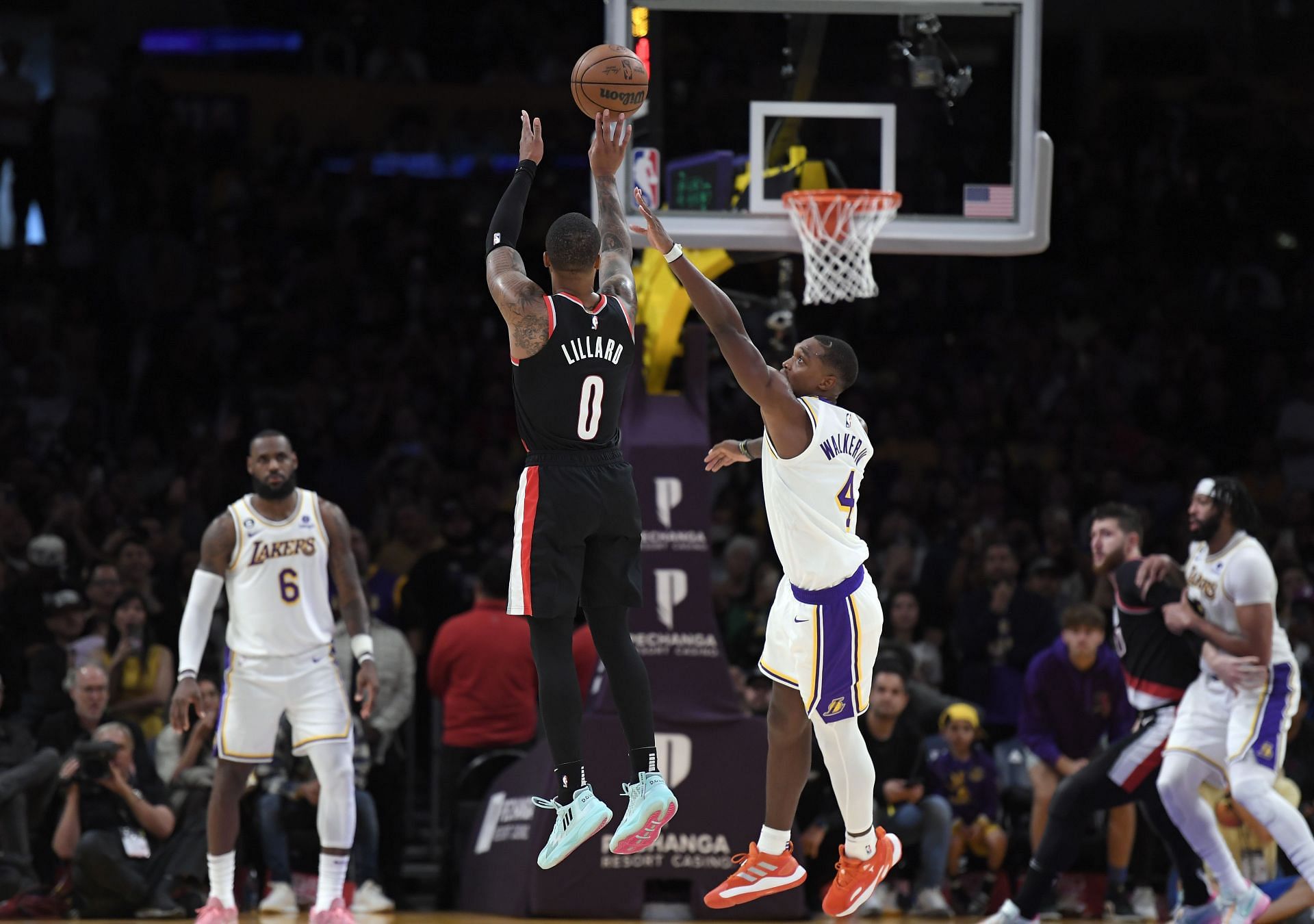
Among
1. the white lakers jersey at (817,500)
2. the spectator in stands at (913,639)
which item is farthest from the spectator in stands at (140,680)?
the white lakers jersey at (817,500)

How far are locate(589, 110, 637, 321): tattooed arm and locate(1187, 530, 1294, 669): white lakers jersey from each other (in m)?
4.34

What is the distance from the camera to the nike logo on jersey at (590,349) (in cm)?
704

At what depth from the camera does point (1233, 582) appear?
1017 cm

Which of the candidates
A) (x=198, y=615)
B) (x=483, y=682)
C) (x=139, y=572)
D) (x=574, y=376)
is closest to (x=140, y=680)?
(x=139, y=572)

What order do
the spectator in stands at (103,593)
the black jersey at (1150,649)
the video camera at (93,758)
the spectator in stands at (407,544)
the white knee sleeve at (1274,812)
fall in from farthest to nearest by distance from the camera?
the spectator in stands at (407,544) < the spectator in stands at (103,593) < the video camera at (93,758) < the black jersey at (1150,649) < the white knee sleeve at (1274,812)

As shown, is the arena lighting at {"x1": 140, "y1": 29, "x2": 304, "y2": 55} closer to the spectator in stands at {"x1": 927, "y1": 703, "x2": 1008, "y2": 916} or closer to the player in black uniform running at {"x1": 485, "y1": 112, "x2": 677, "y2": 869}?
the spectator in stands at {"x1": 927, "y1": 703, "x2": 1008, "y2": 916}

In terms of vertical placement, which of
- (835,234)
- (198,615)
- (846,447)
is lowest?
(198,615)

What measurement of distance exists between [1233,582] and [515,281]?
498 centimetres

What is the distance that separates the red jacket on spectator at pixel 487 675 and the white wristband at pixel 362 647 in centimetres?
200

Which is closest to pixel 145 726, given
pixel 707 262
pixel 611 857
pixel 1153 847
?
pixel 611 857

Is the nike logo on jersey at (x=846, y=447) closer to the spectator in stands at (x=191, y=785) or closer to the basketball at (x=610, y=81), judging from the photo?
the basketball at (x=610, y=81)

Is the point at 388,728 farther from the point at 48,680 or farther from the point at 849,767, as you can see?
the point at 849,767

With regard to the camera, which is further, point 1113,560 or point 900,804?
point 900,804

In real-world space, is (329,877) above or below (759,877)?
below
